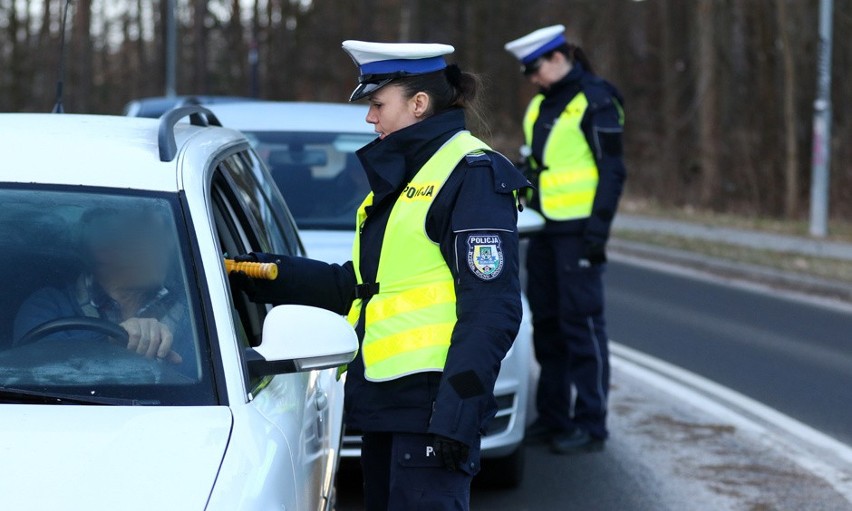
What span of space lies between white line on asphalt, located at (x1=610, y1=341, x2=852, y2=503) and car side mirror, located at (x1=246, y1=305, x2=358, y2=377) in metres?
3.62

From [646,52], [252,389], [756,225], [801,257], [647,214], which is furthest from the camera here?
[646,52]

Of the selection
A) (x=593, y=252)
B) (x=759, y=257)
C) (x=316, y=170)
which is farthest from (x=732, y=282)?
(x=316, y=170)

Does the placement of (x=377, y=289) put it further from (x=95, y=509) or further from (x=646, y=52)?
(x=646, y=52)

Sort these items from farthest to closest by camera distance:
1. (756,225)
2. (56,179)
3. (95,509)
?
(756,225) → (56,179) → (95,509)

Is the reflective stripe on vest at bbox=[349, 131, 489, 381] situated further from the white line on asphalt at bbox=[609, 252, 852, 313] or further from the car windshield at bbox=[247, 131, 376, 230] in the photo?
the white line on asphalt at bbox=[609, 252, 852, 313]

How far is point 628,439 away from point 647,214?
58.4ft

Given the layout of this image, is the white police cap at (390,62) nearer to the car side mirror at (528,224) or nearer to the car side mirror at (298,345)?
the car side mirror at (298,345)

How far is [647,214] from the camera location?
80.8 ft

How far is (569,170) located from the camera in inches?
269

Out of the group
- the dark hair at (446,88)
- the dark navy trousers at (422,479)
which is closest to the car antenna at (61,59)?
the dark hair at (446,88)

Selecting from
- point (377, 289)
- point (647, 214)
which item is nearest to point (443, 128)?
point (377, 289)

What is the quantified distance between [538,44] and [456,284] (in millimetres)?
3656

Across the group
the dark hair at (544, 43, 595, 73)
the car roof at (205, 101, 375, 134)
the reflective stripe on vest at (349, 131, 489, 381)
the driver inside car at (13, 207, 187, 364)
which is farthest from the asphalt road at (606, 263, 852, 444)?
the driver inside car at (13, 207, 187, 364)

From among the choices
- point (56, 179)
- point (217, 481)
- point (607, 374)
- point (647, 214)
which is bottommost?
point (647, 214)
